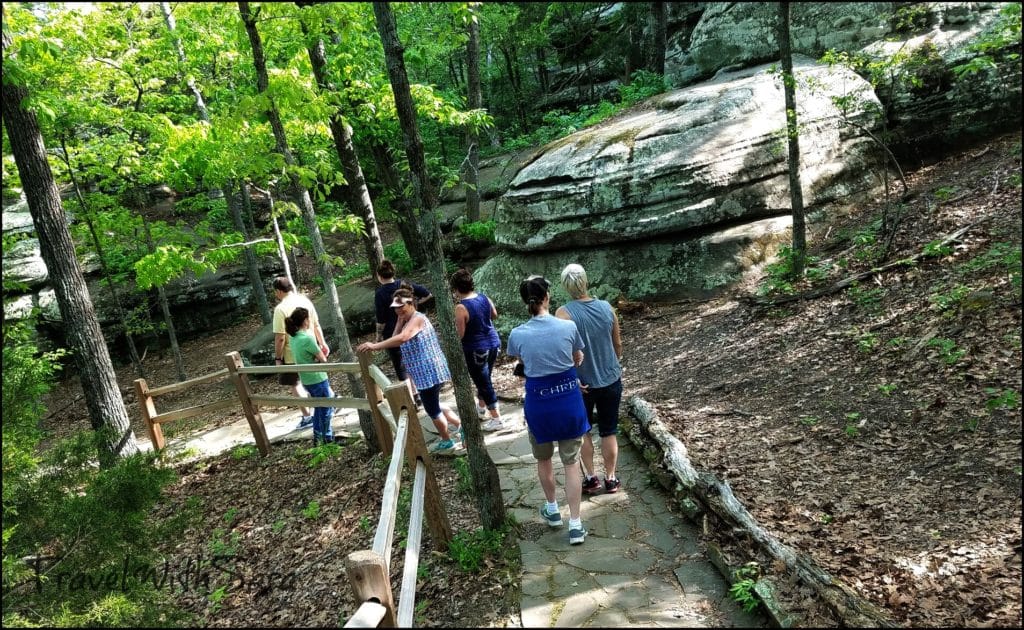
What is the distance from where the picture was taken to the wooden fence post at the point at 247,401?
26.8 ft

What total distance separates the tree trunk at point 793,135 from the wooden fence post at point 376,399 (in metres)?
6.04

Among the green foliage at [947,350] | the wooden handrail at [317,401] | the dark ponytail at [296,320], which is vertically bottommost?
the green foliage at [947,350]

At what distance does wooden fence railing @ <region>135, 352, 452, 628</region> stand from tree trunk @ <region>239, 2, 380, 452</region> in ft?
1.03

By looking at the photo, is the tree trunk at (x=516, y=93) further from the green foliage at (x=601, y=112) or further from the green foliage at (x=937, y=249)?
the green foliage at (x=937, y=249)

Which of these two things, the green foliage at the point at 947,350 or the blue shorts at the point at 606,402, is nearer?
the blue shorts at the point at 606,402

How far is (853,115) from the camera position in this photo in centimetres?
1013

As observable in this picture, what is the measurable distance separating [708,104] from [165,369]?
14228 millimetres

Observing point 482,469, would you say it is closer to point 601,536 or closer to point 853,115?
point 601,536

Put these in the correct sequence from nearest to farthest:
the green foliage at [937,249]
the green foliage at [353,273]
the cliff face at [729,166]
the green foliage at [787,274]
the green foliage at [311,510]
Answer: the green foliage at [311,510], the green foliage at [937,249], the green foliage at [787,274], the cliff face at [729,166], the green foliage at [353,273]

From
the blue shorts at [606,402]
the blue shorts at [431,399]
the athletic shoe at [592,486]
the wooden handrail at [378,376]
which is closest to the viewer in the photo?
the blue shorts at [606,402]

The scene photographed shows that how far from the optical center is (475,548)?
14.8 feet

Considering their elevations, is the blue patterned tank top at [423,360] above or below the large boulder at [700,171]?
below

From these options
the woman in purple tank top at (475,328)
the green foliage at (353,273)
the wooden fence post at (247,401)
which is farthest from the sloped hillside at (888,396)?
the green foliage at (353,273)

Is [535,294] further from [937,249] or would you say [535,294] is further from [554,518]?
[937,249]
